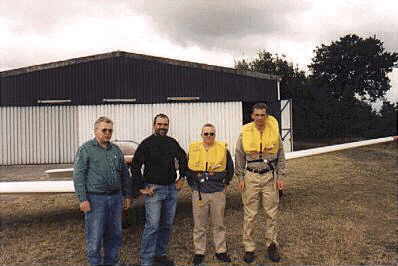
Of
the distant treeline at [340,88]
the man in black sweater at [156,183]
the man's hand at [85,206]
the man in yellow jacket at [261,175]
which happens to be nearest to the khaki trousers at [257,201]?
the man in yellow jacket at [261,175]

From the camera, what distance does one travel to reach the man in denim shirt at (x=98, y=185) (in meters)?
3.69

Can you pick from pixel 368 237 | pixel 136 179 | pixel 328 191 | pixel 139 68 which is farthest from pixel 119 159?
pixel 139 68

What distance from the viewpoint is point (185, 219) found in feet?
21.3

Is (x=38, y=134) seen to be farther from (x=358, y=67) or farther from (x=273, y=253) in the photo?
(x=358, y=67)

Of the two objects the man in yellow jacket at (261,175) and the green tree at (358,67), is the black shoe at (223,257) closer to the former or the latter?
the man in yellow jacket at (261,175)

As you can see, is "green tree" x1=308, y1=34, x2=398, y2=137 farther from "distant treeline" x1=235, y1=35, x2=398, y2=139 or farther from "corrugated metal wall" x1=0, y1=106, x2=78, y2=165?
"corrugated metal wall" x1=0, y1=106, x2=78, y2=165

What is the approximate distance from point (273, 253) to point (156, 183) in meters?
1.83

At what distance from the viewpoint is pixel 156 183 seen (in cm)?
412

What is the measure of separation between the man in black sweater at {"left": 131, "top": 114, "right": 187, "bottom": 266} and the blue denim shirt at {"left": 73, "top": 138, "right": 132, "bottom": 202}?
0.39 metres

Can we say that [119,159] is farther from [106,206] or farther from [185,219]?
[185,219]

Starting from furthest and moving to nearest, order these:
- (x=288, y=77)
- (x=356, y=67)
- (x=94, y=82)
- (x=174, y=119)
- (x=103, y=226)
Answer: (x=356, y=67), (x=288, y=77), (x=174, y=119), (x=94, y=82), (x=103, y=226)

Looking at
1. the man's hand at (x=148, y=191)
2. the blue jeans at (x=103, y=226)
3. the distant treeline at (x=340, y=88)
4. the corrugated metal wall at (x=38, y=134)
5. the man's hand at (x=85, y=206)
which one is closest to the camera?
the man's hand at (x=85, y=206)

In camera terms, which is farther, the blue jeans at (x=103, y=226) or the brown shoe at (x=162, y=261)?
the brown shoe at (x=162, y=261)

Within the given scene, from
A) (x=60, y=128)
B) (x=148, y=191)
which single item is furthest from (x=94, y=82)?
(x=148, y=191)
